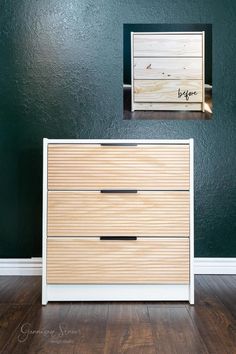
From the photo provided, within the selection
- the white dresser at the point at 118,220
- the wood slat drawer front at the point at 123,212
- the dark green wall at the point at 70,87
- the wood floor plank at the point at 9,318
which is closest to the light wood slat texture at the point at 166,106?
the dark green wall at the point at 70,87

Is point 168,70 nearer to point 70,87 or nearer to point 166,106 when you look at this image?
point 166,106

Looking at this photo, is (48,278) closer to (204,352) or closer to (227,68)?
(204,352)

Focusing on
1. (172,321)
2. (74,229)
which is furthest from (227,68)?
(172,321)

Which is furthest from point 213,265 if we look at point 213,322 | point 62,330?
point 62,330

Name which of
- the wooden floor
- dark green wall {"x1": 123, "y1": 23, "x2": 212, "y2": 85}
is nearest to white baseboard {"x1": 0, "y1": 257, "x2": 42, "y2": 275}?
the wooden floor

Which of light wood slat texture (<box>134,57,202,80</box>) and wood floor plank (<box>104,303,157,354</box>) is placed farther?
light wood slat texture (<box>134,57,202,80</box>)

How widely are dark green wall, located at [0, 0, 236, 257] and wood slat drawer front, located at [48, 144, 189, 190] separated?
1.98ft

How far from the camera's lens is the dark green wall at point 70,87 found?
8.54ft

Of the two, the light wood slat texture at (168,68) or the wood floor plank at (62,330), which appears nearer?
the wood floor plank at (62,330)

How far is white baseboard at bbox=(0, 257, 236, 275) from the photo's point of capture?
257 cm

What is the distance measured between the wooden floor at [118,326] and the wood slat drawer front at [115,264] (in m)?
0.13

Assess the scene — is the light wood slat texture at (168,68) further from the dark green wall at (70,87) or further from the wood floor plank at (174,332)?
the wood floor plank at (174,332)

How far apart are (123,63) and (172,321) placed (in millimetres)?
1670

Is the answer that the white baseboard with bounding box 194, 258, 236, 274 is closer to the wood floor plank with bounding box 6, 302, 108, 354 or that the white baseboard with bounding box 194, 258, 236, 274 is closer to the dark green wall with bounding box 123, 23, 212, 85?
the wood floor plank with bounding box 6, 302, 108, 354
